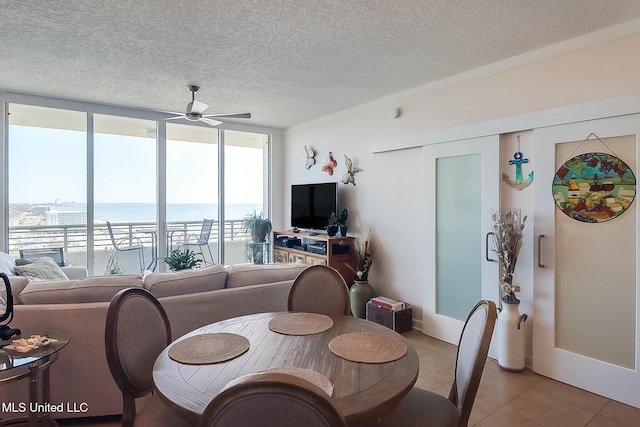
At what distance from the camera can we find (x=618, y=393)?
249 cm

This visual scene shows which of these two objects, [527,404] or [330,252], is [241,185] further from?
[527,404]

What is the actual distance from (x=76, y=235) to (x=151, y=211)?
998 mm

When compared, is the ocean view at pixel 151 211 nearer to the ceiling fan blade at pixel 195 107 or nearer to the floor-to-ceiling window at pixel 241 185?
the floor-to-ceiling window at pixel 241 185

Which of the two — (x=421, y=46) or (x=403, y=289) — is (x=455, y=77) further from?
(x=403, y=289)

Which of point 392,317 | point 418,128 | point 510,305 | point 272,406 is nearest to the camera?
point 272,406

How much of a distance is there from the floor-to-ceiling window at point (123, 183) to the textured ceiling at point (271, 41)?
30.8 inches

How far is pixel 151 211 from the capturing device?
5.37m

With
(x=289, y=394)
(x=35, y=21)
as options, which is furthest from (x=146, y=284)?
(x=35, y=21)

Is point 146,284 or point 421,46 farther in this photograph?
point 421,46

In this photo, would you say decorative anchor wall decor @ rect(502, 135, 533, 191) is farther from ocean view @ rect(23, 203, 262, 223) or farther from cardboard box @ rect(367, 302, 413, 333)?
ocean view @ rect(23, 203, 262, 223)

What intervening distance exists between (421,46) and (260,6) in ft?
4.43

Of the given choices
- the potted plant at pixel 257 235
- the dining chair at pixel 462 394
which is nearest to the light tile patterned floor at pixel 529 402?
the dining chair at pixel 462 394

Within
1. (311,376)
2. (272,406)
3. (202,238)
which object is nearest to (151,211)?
(202,238)

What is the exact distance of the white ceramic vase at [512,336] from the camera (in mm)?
2908
